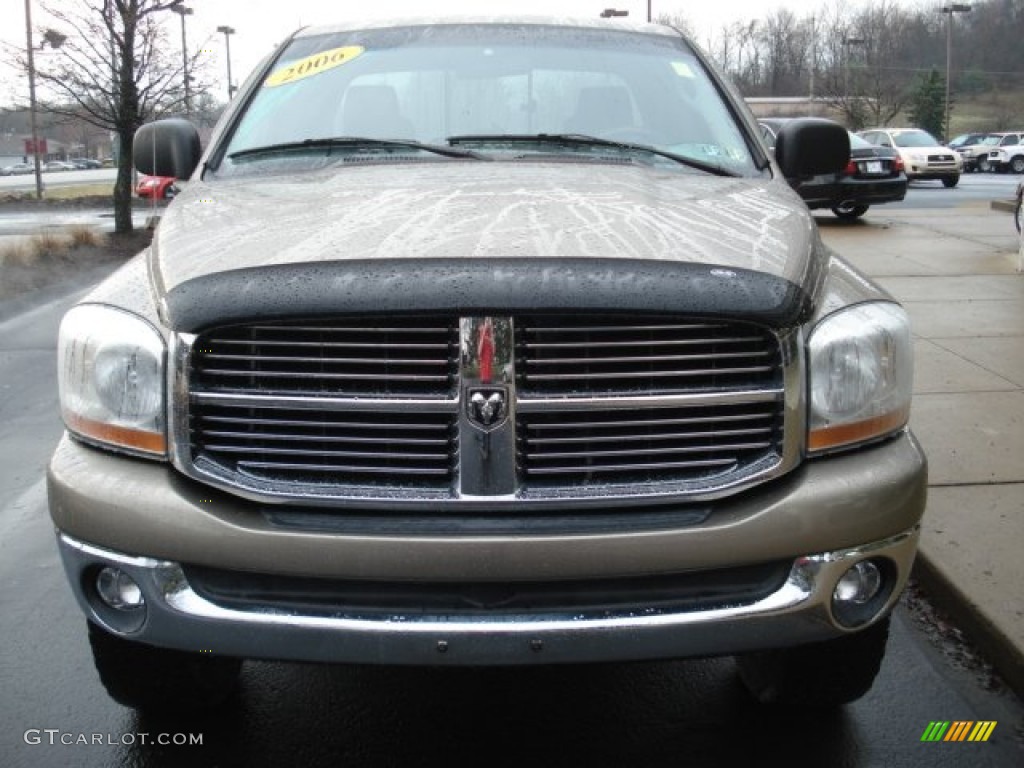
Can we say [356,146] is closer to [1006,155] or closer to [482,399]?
[482,399]

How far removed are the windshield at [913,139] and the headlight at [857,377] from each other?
31825 millimetres

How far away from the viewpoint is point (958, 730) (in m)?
2.99

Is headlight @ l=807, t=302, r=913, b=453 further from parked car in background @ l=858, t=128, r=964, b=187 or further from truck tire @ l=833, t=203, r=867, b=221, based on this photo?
parked car in background @ l=858, t=128, r=964, b=187

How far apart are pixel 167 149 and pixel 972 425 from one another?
4029 millimetres

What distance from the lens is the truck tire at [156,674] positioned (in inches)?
104

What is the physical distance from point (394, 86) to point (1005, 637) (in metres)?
2.61

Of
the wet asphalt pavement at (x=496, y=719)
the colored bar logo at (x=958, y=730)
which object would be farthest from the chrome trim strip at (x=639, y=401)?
the colored bar logo at (x=958, y=730)

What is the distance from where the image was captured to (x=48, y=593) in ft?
12.8

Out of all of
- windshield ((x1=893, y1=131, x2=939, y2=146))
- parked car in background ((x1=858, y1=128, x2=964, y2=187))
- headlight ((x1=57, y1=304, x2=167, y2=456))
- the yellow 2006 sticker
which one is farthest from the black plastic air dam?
windshield ((x1=893, y1=131, x2=939, y2=146))

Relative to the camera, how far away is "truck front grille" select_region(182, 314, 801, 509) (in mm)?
2232

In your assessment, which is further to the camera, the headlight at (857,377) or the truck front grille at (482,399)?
the headlight at (857,377)

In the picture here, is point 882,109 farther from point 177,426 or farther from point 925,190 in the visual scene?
point 177,426

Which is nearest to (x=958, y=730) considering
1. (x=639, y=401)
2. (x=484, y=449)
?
(x=639, y=401)

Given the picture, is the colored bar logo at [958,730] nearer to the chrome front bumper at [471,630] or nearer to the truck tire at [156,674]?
the chrome front bumper at [471,630]
